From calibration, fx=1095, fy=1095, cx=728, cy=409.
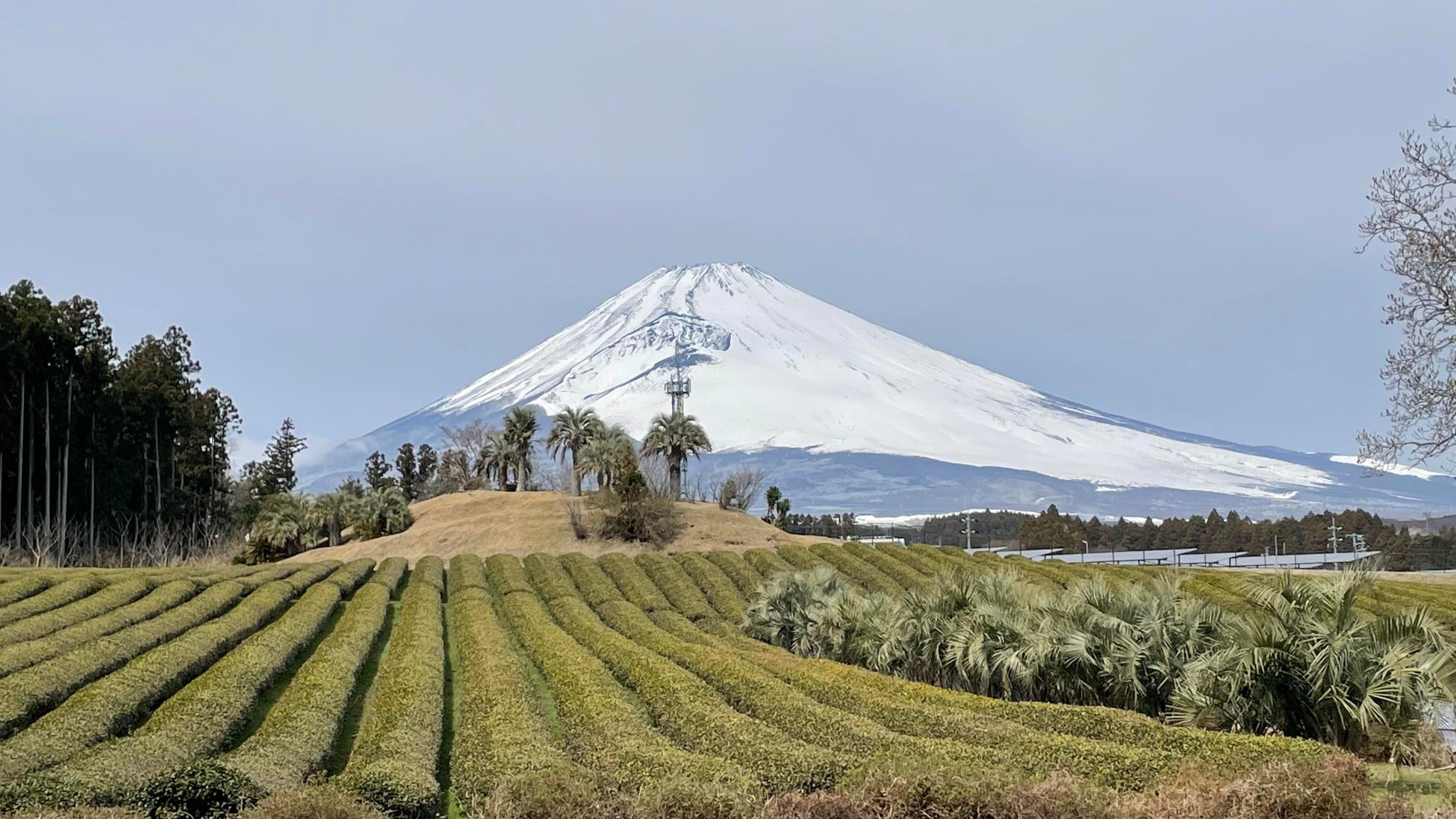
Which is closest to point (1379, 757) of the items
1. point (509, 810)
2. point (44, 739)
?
point (509, 810)

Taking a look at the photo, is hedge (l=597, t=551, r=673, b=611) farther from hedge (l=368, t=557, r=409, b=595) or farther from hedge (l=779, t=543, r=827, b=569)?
hedge (l=368, t=557, r=409, b=595)

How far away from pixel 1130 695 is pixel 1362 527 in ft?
283

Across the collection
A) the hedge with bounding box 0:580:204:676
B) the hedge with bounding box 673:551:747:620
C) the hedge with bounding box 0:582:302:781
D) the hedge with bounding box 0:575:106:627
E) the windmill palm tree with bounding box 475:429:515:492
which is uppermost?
the windmill palm tree with bounding box 475:429:515:492

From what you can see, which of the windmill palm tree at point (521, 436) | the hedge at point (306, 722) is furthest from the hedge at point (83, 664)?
the windmill palm tree at point (521, 436)

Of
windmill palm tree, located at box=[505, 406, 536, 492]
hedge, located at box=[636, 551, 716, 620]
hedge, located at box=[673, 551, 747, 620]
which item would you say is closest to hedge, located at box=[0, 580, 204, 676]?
hedge, located at box=[636, 551, 716, 620]

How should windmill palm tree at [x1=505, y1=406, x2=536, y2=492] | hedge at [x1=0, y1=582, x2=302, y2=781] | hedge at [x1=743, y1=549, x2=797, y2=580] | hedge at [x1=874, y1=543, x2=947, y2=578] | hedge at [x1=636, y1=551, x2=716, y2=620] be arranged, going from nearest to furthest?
hedge at [x1=0, y1=582, x2=302, y2=781] → hedge at [x1=636, y1=551, x2=716, y2=620] → hedge at [x1=874, y1=543, x2=947, y2=578] → hedge at [x1=743, y1=549, x2=797, y2=580] → windmill palm tree at [x1=505, y1=406, x2=536, y2=492]

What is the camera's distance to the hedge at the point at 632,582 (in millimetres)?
36312

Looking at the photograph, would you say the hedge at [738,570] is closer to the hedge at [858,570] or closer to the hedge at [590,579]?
the hedge at [858,570]

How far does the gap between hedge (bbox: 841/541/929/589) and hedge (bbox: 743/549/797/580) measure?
3.50 m

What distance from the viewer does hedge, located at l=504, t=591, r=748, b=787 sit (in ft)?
36.8

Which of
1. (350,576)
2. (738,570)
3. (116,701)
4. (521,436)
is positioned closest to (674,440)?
(521,436)

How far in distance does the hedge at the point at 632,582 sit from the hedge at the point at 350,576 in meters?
9.58

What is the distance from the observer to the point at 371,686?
846 inches

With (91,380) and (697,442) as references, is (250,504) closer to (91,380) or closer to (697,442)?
A: (91,380)
